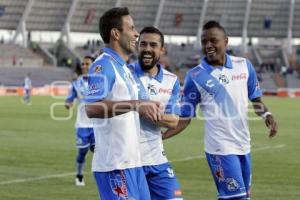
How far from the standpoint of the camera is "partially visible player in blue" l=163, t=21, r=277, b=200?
926 cm

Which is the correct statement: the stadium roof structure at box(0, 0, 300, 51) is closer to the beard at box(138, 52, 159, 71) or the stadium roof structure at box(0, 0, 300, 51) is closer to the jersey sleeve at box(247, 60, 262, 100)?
the jersey sleeve at box(247, 60, 262, 100)

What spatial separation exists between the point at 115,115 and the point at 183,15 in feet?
294

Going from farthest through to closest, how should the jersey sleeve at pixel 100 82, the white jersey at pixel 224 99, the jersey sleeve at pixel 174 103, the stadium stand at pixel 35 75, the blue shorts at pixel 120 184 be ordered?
the stadium stand at pixel 35 75, the white jersey at pixel 224 99, the jersey sleeve at pixel 174 103, the blue shorts at pixel 120 184, the jersey sleeve at pixel 100 82

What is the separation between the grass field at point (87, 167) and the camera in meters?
13.5

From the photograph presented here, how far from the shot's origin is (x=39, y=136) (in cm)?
2464

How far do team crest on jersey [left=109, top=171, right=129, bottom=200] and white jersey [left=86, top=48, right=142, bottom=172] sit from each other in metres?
0.07

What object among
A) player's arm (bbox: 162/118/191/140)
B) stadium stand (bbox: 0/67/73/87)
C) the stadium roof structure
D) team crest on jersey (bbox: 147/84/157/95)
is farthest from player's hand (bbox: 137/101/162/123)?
the stadium roof structure

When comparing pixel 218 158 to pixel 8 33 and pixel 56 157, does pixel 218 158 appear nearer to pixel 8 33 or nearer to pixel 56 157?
pixel 56 157

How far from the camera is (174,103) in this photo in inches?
354

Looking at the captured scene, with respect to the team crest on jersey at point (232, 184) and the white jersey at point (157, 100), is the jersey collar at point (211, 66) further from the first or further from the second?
the team crest on jersey at point (232, 184)

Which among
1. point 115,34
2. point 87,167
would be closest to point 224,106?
point 115,34

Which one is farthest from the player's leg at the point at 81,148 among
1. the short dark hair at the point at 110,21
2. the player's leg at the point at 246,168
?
the short dark hair at the point at 110,21

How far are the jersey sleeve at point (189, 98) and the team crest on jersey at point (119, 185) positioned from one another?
2978mm

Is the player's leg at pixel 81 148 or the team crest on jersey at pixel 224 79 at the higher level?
the team crest on jersey at pixel 224 79
